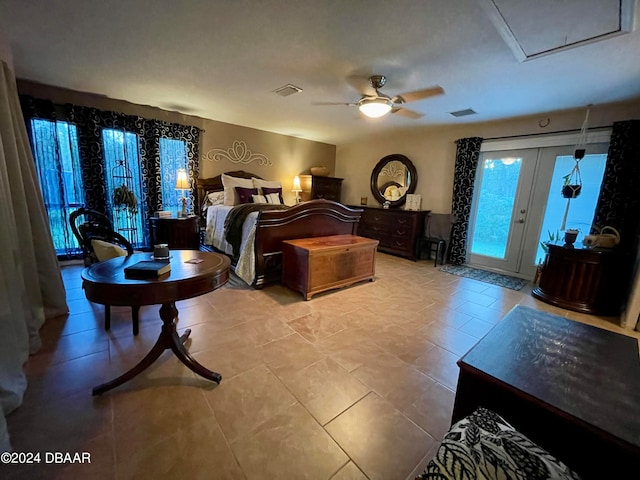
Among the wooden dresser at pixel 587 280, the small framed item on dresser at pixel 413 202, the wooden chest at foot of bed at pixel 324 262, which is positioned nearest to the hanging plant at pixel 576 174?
the wooden dresser at pixel 587 280

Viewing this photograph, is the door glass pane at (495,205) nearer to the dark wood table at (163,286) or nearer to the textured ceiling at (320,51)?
the textured ceiling at (320,51)

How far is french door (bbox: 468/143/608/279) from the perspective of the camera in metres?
3.54

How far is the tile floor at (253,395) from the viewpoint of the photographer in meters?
1.18

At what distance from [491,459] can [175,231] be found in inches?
170

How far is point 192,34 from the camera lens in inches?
84.2

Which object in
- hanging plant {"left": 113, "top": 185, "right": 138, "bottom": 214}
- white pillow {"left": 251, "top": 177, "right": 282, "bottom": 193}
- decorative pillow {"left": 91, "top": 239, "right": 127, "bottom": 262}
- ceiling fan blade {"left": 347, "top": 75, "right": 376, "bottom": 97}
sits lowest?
decorative pillow {"left": 91, "top": 239, "right": 127, "bottom": 262}

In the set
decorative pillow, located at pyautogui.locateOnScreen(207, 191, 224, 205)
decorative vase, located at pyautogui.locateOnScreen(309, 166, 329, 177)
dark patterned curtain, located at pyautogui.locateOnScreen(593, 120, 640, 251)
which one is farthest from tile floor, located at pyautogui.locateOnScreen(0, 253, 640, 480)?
decorative vase, located at pyautogui.locateOnScreen(309, 166, 329, 177)

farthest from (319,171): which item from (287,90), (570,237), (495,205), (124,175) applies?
(570,237)

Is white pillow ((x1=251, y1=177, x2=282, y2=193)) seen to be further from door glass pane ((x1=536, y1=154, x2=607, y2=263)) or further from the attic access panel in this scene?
door glass pane ((x1=536, y1=154, x2=607, y2=263))

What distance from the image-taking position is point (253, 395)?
1552mm

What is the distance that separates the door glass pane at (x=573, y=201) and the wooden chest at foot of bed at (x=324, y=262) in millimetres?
2688

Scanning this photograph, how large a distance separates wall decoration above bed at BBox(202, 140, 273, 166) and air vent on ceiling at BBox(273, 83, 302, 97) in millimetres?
2199

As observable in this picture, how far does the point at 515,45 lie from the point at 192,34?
2.61 meters

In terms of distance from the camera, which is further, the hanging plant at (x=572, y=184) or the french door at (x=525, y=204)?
the french door at (x=525, y=204)
